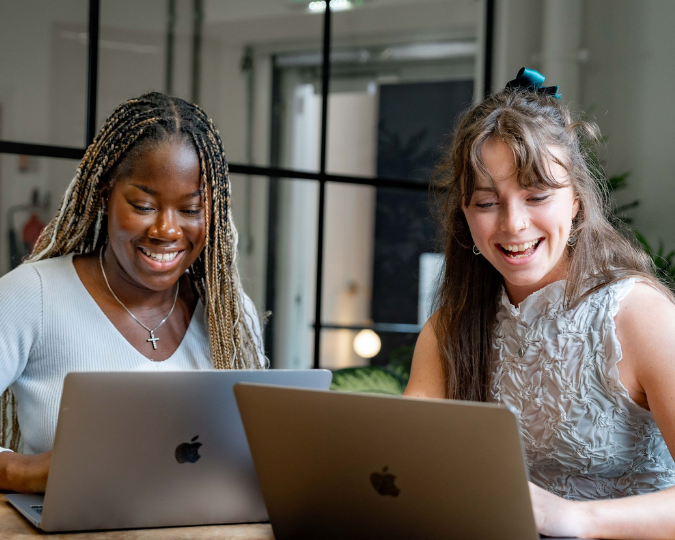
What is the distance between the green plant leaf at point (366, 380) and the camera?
2.93 m

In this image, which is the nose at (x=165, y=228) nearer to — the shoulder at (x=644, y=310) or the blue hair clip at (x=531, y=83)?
the blue hair clip at (x=531, y=83)

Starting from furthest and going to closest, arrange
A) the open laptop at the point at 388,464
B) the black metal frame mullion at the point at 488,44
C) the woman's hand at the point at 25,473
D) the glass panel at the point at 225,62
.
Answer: the black metal frame mullion at the point at 488,44 → the glass panel at the point at 225,62 → the woman's hand at the point at 25,473 → the open laptop at the point at 388,464

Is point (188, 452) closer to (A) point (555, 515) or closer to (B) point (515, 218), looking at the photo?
(A) point (555, 515)

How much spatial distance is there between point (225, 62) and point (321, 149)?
541mm

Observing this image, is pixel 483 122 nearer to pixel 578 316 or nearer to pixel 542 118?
pixel 542 118

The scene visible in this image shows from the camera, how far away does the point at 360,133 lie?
3369mm

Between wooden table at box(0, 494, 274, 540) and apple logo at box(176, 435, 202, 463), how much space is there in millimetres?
113

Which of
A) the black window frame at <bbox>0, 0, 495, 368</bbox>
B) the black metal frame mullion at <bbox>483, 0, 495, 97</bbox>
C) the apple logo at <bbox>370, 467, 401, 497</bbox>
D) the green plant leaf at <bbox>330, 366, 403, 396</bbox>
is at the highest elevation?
the black metal frame mullion at <bbox>483, 0, 495, 97</bbox>

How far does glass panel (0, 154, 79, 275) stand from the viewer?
2508 millimetres

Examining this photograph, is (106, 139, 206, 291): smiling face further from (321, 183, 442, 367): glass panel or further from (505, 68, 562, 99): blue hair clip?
(321, 183, 442, 367): glass panel

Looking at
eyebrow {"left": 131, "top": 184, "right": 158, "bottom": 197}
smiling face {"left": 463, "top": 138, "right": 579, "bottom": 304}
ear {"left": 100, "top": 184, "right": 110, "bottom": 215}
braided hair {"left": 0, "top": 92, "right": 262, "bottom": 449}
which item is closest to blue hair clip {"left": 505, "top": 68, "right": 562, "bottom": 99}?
smiling face {"left": 463, "top": 138, "right": 579, "bottom": 304}

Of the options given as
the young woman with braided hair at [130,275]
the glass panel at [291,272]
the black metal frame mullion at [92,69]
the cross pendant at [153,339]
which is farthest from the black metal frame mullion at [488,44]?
the cross pendant at [153,339]

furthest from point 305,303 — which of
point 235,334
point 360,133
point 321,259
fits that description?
point 235,334

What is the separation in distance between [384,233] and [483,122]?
2.02 meters
